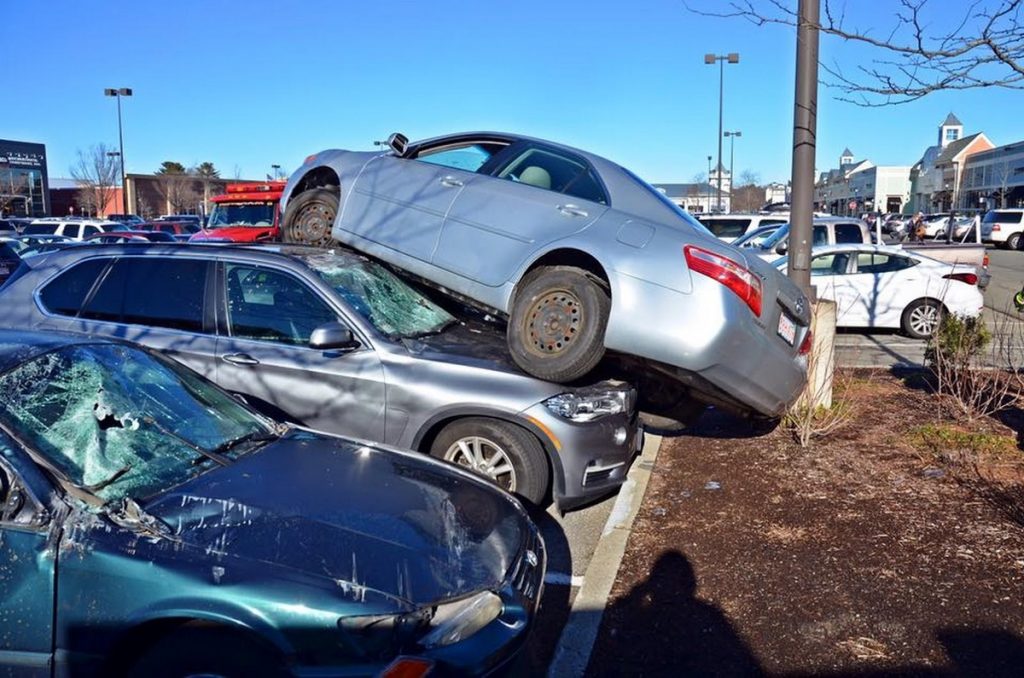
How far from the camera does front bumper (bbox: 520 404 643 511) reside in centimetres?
474

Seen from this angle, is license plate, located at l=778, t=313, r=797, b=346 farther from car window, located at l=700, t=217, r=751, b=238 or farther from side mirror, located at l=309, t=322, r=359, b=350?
car window, located at l=700, t=217, r=751, b=238

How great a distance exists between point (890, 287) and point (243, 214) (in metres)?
11.8

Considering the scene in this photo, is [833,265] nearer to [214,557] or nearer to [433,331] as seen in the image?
[433,331]

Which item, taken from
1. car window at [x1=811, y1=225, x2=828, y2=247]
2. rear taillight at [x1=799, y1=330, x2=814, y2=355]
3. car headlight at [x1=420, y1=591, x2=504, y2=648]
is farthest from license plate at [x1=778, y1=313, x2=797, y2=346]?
car window at [x1=811, y1=225, x2=828, y2=247]

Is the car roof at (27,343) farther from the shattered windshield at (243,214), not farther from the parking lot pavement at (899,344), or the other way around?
the shattered windshield at (243,214)

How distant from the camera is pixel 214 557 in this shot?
266cm

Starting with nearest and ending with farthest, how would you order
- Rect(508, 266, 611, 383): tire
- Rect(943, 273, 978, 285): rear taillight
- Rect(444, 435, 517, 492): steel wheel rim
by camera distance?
Rect(444, 435, 517, 492): steel wheel rim
Rect(508, 266, 611, 383): tire
Rect(943, 273, 978, 285): rear taillight

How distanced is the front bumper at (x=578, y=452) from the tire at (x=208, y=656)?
241 cm

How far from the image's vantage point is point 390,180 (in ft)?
20.2

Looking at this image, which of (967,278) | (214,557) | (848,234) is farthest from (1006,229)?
(214,557)

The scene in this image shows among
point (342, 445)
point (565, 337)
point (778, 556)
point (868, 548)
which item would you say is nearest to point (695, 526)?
point (778, 556)

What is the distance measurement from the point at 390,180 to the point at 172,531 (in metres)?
3.86

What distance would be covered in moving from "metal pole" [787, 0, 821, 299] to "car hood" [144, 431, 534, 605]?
438 cm

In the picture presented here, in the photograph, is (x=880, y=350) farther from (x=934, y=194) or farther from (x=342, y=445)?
(x=934, y=194)
